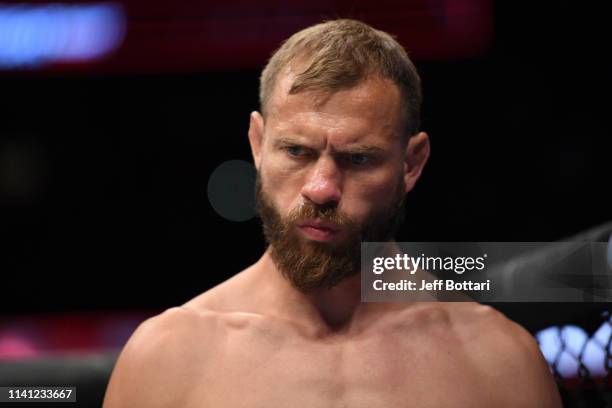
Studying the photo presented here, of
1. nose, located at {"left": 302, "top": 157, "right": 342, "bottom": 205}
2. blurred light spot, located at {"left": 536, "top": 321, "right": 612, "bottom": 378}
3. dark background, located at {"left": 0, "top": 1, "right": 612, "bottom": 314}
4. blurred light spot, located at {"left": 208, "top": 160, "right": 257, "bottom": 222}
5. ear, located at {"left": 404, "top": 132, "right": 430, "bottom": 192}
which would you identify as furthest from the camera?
dark background, located at {"left": 0, "top": 1, "right": 612, "bottom": 314}

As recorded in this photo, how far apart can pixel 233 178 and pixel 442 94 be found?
1.44 ft

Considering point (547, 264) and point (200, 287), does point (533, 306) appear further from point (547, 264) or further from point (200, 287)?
point (200, 287)

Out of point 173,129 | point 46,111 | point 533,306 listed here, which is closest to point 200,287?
point 173,129

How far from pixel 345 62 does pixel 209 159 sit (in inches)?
Answer: 24.9

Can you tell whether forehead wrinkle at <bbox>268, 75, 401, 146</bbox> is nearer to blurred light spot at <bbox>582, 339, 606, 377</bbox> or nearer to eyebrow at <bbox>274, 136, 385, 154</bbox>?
eyebrow at <bbox>274, 136, 385, 154</bbox>

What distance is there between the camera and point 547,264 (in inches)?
44.6

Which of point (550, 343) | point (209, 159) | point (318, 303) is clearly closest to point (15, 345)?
point (209, 159)

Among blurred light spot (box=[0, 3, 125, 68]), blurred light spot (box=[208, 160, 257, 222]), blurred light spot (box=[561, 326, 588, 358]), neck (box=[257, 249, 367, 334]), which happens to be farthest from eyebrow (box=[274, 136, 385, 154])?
blurred light spot (box=[0, 3, 125, 68])

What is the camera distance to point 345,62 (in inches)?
42.0

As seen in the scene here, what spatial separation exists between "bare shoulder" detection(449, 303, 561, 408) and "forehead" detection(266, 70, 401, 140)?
29 cm

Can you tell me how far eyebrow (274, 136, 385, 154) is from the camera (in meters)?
1.05

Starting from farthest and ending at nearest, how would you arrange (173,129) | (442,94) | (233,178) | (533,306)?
1. (173,129)
2. (442,94)
3. (233,178)
4. (533,306)

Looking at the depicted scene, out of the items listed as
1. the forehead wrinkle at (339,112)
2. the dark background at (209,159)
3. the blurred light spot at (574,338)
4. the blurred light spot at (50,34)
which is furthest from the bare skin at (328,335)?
the blurred light spot at (50,34)

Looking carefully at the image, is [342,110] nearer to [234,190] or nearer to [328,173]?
[328,173]
